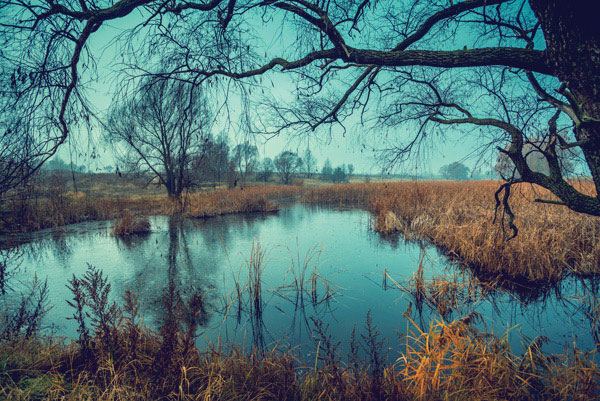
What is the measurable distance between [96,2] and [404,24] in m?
2.90

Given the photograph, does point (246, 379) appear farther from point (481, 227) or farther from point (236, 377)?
point (481, 227)

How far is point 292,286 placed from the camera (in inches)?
176

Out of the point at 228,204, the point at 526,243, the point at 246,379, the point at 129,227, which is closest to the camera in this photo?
the point at 246,379

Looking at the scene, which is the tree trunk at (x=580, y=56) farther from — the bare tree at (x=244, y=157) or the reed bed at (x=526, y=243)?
the bare tree at (x=244, y=157)

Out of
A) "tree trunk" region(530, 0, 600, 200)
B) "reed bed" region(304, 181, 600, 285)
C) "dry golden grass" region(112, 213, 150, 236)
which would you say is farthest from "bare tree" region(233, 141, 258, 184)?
"dry golden grass" region(112, 213, 150, 236)

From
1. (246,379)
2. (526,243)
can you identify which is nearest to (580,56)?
(246,379)

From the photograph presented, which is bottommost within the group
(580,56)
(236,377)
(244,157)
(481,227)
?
(236,377)

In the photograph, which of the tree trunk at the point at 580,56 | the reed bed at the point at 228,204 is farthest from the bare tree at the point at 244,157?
the reed bed at the point at 228,204

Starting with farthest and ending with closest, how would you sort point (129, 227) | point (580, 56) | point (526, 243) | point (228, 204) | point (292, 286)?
1. point (228, 204)
2. point (129, 227)
3. point (526, 243)
4. point (292, 286)
5. point (580, 56)

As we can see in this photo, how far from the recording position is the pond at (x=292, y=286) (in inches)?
125

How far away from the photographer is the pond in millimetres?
3164

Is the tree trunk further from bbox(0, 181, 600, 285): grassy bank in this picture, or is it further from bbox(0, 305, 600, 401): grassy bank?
bbox(0, 305, 600, 401): grassy bank

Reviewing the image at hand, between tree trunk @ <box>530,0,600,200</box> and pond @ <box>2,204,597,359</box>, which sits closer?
tree trunk @ <box>530,0,600,200</box>

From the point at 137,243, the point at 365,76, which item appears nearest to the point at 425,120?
the point at 365,76
